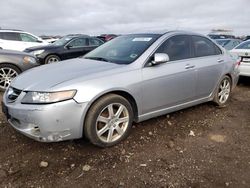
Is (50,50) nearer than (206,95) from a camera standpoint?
No

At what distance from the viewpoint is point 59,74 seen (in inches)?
133

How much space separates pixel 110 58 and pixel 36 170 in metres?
1.94

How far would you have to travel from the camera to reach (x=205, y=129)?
417 centimetres

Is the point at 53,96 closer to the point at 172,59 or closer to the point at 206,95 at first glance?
the point at 172,59

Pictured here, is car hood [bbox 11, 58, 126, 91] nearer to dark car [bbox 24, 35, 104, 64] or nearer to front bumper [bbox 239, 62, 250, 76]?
front bumper [bbox 239, 62, 250, 76]

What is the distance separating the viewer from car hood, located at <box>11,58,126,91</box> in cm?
314

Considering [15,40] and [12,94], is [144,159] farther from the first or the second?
[15,40]

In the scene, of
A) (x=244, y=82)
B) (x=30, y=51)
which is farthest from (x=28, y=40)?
(x=244, y=82)

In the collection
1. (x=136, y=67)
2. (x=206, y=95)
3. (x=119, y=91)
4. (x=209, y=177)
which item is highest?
(x=136, y=67)

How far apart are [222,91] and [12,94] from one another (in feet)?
12.6

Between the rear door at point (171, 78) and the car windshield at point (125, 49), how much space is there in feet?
0.80

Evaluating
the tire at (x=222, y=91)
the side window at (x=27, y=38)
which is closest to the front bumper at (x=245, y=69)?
the tire at (x=222, y=91)

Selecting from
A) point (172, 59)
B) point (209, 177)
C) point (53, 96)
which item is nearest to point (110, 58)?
point (172, 59)

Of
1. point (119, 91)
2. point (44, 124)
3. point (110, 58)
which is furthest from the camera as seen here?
point (110, 58)
